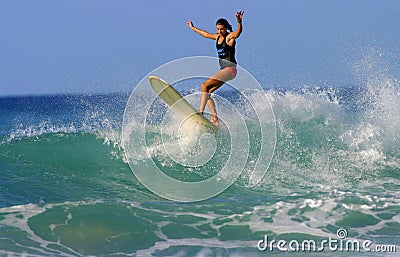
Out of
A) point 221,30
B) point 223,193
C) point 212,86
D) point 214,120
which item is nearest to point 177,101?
point 214,120

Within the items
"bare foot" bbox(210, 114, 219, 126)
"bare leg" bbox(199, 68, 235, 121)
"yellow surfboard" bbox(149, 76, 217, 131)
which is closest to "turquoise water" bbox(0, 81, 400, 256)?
"bare foot" bbox(210, 114, 219, 126)

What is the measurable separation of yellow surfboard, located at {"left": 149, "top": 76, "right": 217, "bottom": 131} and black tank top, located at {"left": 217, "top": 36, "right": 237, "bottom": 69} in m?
1.07

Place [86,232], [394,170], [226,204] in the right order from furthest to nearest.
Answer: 1. [394,170]
2. [226,204]
3. [86,232]

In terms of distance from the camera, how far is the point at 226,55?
9.88 meters

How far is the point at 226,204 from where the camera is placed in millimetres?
8086

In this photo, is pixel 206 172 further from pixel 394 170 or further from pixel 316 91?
pixel 316 91

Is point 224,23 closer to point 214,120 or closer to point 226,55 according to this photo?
point 226,55

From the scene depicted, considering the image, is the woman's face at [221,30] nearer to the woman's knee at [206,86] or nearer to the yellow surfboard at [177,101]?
the woman's knee at [206,86]

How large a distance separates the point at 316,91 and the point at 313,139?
2.58 meters

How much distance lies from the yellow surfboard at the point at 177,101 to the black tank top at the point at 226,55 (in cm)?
107

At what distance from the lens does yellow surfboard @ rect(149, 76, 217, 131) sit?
10.2 m

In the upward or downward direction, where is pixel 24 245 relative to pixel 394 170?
downward

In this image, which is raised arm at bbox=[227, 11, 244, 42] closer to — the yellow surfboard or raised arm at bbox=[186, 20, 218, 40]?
raised arm at bbox=[186, 20, 218, 40]

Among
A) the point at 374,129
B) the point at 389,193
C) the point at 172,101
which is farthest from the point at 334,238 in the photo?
the point at 374,129
